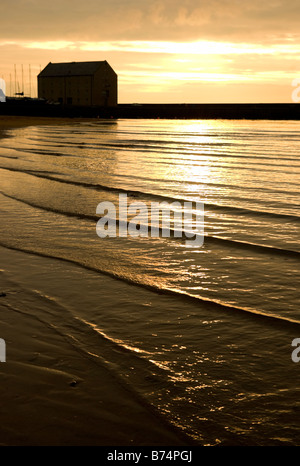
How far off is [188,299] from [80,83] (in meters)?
121

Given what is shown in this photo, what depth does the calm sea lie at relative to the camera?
3303 millimetres

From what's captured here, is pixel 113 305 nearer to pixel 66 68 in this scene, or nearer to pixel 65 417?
pixel 65 417

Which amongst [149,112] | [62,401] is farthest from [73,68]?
[62,401]

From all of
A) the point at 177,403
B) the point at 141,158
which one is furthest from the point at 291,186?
the point at 177,403

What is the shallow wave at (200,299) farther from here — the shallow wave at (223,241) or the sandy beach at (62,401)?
the shallow wave at (223,241)

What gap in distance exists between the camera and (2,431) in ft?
9.75

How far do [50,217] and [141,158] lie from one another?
11074mm

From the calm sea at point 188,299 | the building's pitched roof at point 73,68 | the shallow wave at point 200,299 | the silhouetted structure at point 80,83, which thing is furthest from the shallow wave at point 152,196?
the building's pitched roof at point 73,68

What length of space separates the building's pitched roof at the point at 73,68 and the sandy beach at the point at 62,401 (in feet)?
388

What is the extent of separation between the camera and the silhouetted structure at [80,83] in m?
118

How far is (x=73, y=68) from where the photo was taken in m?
122

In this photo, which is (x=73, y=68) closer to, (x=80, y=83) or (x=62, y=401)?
(x=80, y=83)

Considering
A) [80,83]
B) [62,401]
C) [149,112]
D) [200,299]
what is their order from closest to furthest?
[62,401] → [200,299] → [149,112] → [80,83]

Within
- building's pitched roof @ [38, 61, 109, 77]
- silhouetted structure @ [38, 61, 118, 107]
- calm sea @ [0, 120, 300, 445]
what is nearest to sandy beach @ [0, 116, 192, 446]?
calm sea @ [0, 120, 300, 445]
